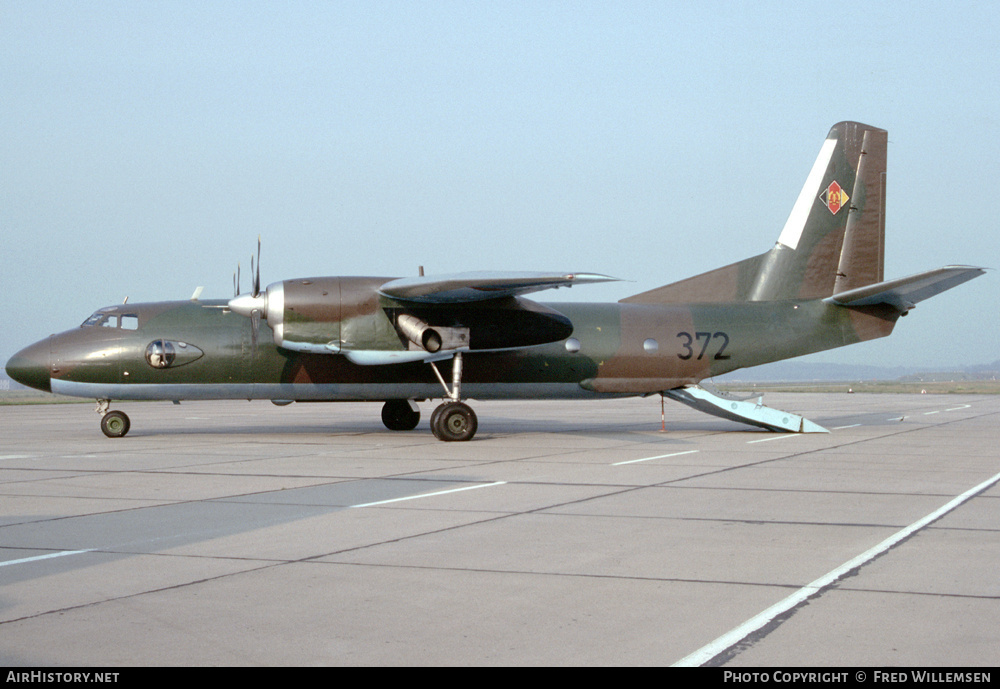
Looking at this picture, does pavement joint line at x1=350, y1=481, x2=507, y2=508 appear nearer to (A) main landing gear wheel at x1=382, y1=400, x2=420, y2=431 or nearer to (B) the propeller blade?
(B) the propeller blade

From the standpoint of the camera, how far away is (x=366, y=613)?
18.5 ft

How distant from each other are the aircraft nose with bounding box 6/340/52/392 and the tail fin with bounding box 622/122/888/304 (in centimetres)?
1365

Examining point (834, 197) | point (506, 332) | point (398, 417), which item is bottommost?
point (398, 417)

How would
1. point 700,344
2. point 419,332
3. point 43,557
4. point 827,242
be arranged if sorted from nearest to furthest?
point 43,557 < point 419,332 < point 700,344 < point 827,242

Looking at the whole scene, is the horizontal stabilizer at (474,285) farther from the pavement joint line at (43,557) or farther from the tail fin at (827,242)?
the pavement joint line at (43,557)

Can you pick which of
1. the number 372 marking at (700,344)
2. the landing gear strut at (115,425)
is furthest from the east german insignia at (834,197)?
the landing gear strut at (115,425)

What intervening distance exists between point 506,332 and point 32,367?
34.3ft

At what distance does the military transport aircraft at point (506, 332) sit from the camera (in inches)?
765

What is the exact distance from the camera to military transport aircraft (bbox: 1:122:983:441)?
1942 cm

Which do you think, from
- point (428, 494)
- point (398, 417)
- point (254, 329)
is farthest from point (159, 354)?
point (428, 494)

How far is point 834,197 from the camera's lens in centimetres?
2252

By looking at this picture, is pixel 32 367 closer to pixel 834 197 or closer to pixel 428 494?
pixel 428 494

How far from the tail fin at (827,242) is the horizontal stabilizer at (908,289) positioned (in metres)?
0.79

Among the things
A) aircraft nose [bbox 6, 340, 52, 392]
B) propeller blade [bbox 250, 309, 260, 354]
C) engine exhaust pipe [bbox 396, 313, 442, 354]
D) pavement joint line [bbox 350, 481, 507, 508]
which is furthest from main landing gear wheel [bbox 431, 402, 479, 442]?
aircraft nose [bbox 6, 340, 52, 392]
